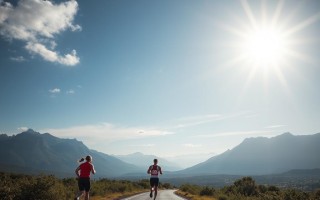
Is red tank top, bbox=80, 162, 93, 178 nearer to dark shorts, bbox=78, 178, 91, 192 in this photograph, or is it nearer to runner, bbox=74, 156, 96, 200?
runner, bbox=74, 156, 96, 200

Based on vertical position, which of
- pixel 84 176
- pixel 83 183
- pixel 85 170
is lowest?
pixel 83 183

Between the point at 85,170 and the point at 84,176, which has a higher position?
the point at 85,170

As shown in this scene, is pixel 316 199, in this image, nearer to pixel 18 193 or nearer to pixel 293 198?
pixel 293 198

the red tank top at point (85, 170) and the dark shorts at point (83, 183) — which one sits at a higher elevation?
the red tank top at point (85, 170)

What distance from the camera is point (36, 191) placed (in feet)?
50.4

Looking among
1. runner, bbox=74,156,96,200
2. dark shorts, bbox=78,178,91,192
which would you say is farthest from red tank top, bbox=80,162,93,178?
dark shorts, bbox=78,178,91,192

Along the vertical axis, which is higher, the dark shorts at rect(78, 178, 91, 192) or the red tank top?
the red tank top

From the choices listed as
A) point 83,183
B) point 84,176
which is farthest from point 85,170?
point 83,183

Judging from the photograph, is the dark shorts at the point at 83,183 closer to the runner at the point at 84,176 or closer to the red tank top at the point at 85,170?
the runner at the point at 84,176

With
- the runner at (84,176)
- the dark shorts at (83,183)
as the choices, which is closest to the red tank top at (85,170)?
the runner at (84,176)

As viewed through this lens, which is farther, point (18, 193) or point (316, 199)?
point (316, 199)

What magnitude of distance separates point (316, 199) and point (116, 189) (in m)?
22.9

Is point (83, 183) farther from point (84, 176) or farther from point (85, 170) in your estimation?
point (85, 170)

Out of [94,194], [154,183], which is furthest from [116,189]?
[154,183]
